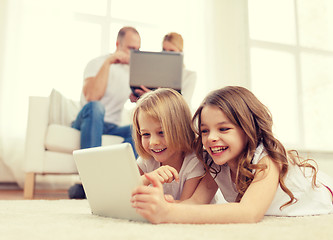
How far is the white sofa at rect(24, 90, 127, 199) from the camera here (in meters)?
1.76

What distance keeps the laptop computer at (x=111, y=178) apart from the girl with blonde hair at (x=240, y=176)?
0.14ft

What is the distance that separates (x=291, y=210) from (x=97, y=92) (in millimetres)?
1404

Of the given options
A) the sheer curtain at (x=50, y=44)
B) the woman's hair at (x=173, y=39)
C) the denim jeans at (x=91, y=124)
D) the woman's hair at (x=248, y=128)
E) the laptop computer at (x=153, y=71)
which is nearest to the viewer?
the woman's hair at (x=248, y=128)

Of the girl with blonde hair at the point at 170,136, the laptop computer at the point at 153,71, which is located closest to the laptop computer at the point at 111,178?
the girl with blonde hair at the point at 170,136

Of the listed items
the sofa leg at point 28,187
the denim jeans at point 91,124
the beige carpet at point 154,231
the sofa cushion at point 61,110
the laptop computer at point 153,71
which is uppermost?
the laptop computer at point 153,71

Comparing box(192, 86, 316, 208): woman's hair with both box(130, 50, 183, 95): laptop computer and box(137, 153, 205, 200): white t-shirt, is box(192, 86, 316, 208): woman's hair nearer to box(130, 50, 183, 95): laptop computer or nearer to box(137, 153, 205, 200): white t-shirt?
box(137, 153, 205, 200): white t-shirt

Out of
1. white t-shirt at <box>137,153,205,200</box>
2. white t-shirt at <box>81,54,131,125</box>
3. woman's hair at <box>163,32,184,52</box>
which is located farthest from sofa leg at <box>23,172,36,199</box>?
woman's hair at <box>163,32,184,52</box>

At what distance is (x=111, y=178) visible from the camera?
27.1 inches

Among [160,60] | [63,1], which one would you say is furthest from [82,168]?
[63,1]

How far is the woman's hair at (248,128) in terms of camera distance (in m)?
0.79

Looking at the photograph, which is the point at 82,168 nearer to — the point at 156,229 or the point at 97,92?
the point at 156,229

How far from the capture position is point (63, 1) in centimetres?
271

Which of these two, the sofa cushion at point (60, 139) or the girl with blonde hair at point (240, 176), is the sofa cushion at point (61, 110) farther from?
the girl with blonde hair at point (240, 176)

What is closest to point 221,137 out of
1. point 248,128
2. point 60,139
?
point 248,128
